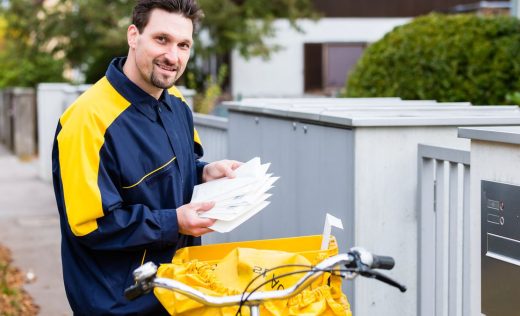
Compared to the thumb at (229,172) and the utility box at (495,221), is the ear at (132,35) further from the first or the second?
the utility box at (495,221)

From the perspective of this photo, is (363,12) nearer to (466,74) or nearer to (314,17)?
(314,17)

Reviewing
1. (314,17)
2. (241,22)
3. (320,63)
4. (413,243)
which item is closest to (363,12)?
(320,63)

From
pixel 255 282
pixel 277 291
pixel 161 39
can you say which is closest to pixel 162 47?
pixel 161 39

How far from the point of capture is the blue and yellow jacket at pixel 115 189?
3.42 metres

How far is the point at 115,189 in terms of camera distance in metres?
3.45

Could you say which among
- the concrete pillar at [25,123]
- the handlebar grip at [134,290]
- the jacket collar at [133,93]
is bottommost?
the concrete pillar at [25,123]

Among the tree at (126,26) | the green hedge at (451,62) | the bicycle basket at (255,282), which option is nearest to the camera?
the bicycle basket at (255,282)

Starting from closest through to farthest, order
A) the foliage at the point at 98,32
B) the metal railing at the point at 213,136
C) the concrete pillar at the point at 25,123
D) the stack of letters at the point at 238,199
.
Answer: the stack of letters at the point at 238,199
the metal railing at the point at 213,136
the concrete pillar at the point at 25,123
the foliage at the point at 98,32

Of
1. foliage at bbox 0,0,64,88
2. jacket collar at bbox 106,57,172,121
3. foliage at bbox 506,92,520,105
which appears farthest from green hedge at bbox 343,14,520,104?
foliage at bbox 0,0,64,88

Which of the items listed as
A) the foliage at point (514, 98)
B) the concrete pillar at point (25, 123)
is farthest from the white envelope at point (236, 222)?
the concrete pillar at point (25, 123)

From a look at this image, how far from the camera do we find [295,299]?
3041mm

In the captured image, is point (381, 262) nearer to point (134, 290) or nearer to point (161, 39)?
point (134, 290)

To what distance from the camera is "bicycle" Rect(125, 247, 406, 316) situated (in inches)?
107

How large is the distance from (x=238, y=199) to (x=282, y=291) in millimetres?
563
